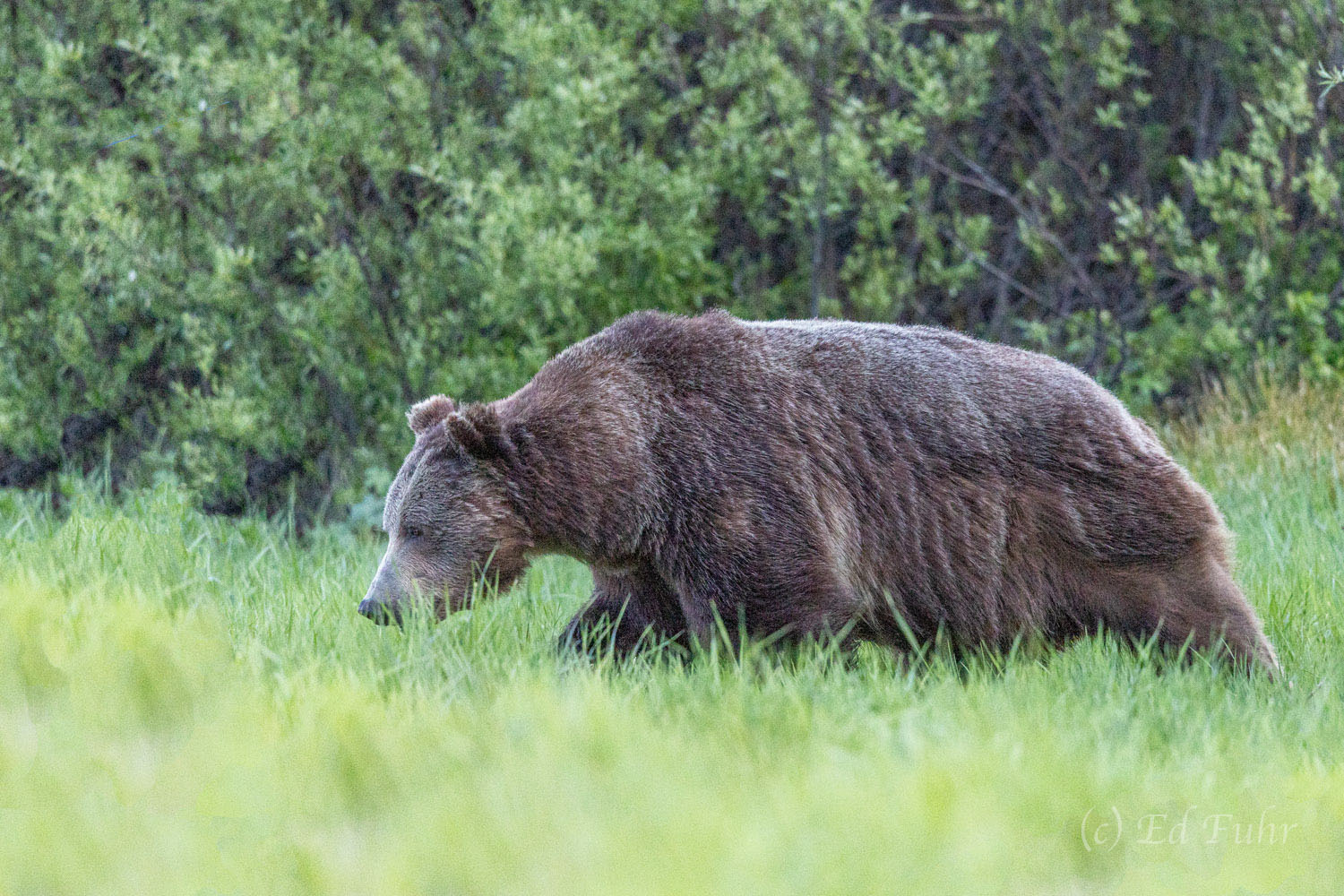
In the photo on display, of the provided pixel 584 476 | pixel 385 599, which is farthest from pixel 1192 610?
pixel 385 599

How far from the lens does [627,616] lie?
179 inches

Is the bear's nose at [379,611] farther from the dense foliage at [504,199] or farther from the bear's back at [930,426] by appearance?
the dense foliage at [504,199]

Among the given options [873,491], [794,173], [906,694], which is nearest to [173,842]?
[906,694]

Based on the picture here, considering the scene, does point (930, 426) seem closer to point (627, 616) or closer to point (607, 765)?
point (627, 616)

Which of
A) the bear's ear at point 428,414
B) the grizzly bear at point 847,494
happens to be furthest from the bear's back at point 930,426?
the bear's ear at point 428,414

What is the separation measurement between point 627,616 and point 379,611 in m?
0.77

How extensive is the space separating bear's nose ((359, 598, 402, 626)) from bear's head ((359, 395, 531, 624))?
0.05 meters

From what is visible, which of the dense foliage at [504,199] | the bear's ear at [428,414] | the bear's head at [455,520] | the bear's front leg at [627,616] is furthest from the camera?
the dense foliage at [504,199]

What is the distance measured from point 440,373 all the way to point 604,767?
200 inches

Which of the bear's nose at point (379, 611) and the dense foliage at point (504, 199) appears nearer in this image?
the bear's nose at point (379, 611)

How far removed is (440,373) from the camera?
7.80m

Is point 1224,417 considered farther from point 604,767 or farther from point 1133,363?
point 604,767

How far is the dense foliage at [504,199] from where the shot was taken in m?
7.84

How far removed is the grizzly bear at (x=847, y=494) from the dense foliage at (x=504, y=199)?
3.12m
